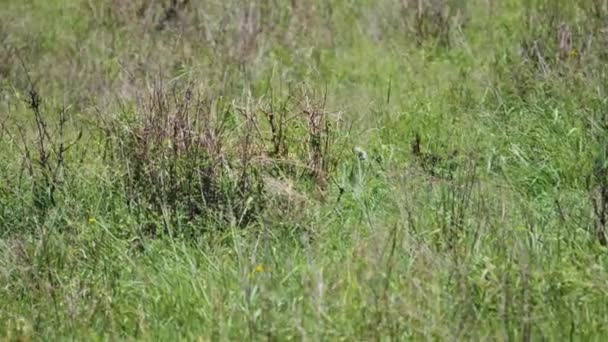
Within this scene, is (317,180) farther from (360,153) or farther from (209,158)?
(209,158)

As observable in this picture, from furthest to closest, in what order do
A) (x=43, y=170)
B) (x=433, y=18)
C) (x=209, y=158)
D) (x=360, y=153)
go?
(x=433, y=18) → (x=360, y=153) → (x=43, y=170) → (x=209, y=158)

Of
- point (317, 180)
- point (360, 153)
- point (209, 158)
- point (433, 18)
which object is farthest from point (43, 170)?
point (433, 18)

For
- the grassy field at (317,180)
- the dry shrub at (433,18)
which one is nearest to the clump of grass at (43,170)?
the grassy field at (317,180)

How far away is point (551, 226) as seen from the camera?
410 cm

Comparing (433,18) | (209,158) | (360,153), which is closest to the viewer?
(209,158)

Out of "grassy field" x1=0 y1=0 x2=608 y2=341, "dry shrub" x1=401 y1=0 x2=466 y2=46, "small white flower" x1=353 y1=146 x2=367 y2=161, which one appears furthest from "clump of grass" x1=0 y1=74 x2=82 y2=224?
"dry shrub" x1=401 y1=0 x2=466 y2=46

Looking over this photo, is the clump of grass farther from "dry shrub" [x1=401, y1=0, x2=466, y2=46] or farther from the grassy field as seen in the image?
"dry shrub" [x1=401, y1=0, x2=466, y2=46]

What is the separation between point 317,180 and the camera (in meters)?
4.85

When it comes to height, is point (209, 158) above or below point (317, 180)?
above

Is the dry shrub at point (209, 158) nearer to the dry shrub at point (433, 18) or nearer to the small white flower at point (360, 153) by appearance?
Result: the small white flower at point (360, 153)

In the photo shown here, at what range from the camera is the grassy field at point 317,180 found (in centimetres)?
353

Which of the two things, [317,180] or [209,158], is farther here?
[317,180]

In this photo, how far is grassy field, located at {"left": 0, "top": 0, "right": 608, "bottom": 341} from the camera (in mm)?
3529

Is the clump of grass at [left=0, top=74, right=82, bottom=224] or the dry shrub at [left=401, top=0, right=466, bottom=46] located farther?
the dry shrub at [left=401, top=0, right=466, bottom=46]
